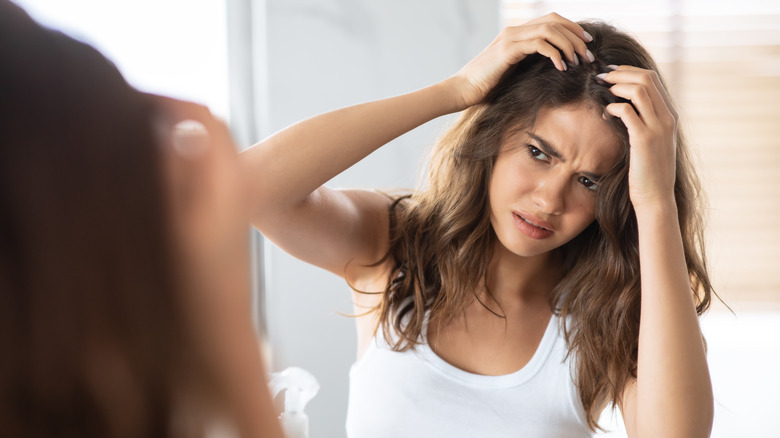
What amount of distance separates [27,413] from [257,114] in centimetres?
122

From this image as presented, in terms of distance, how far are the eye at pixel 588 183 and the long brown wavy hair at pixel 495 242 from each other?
12mm

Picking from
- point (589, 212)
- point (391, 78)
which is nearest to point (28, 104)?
point (589, 212)

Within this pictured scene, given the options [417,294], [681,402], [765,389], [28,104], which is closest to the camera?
[28,104]

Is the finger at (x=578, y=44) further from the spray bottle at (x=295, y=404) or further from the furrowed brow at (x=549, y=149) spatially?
the spray bottle at (x=295, y=404)

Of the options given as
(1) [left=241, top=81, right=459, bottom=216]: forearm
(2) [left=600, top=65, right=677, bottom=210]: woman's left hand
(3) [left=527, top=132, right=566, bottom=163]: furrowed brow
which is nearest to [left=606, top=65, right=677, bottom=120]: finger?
(2) [left=600, top=65, right=677, bottom=210]: woman's left hand

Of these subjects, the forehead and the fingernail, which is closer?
the fingernail

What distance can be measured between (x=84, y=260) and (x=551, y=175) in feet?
2.44

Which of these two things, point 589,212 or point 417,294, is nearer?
point 589,212

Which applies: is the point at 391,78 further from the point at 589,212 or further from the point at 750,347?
the point at 750,347

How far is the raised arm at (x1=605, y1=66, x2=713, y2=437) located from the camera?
2.86 feet

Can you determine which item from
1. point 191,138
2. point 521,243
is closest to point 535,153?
point 521,243

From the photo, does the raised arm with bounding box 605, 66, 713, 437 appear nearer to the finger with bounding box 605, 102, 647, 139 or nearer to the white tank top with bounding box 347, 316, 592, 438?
the finger with bounding box 605, 102, 647, 139

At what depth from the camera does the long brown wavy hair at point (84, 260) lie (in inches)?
8.9

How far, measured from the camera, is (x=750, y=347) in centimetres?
163
